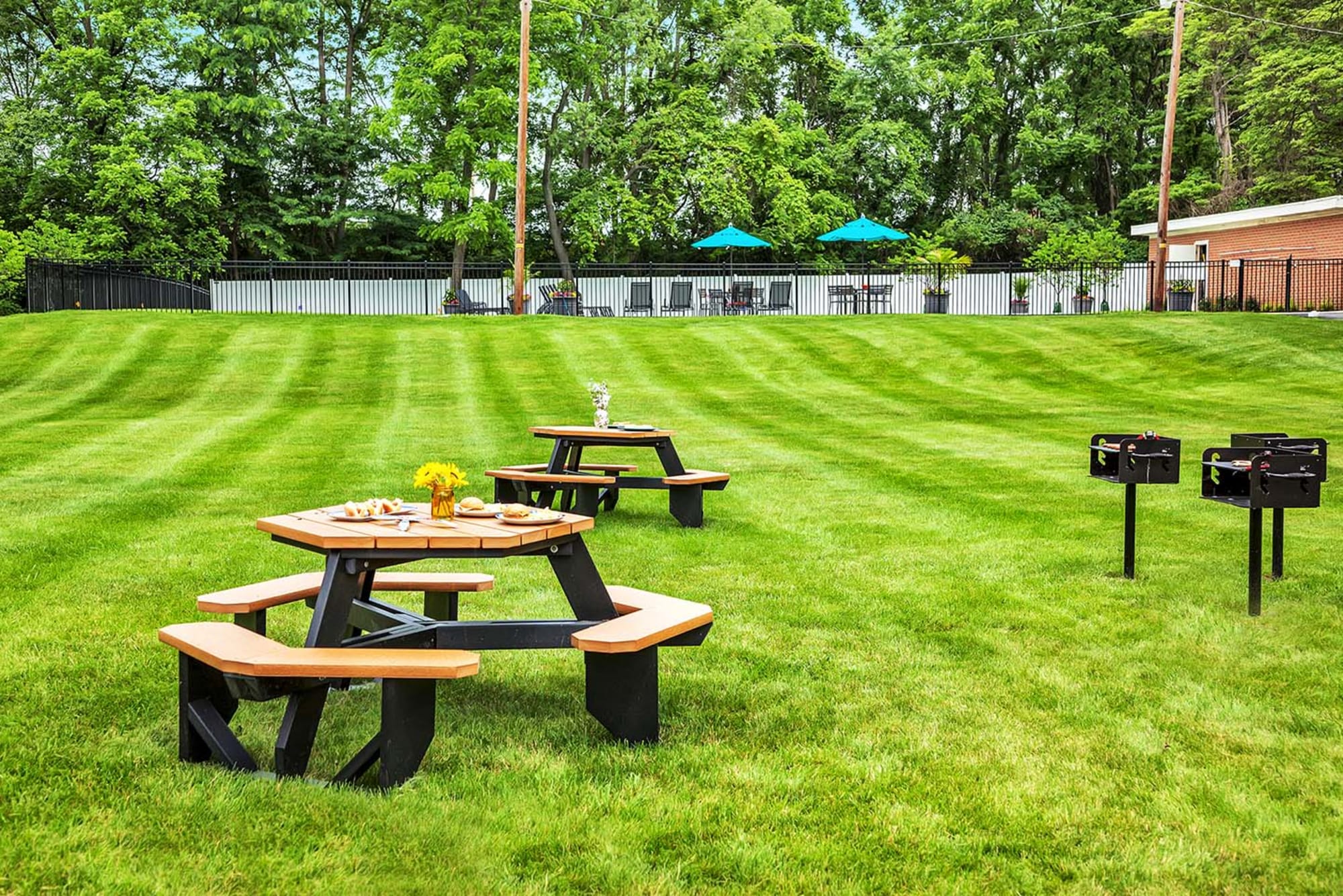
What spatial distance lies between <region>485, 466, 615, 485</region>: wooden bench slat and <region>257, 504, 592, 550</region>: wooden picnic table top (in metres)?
4.01

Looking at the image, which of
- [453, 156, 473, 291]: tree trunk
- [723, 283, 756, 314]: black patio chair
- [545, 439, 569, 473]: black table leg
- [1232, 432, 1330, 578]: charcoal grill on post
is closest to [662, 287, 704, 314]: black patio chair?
[723, 283, 756, 314]: black patio chair

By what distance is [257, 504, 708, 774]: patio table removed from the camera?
4.20 meters

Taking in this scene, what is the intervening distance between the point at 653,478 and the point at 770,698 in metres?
4.55

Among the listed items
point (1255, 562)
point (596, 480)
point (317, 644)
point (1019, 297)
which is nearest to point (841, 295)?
point (1019, 297)

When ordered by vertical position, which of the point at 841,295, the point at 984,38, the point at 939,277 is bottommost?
the point at 841,295

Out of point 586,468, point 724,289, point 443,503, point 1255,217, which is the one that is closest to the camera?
point 443,503

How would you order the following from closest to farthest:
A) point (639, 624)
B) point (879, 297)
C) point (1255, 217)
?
1. point (639, 624)
2. point (1255, 217)
3. point (879, 297)

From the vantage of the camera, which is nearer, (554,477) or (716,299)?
(554,477)

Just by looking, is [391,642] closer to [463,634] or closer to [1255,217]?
[463,634]

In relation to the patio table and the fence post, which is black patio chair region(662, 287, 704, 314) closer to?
the fence post

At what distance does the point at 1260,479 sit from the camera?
5.79 m

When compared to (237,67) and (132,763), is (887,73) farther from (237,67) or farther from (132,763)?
(132,763)

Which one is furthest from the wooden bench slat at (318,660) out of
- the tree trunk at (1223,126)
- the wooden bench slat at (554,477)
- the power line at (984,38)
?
the tree trunk at (1223,126)

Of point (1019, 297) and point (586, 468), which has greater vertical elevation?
point (1019, 297)
